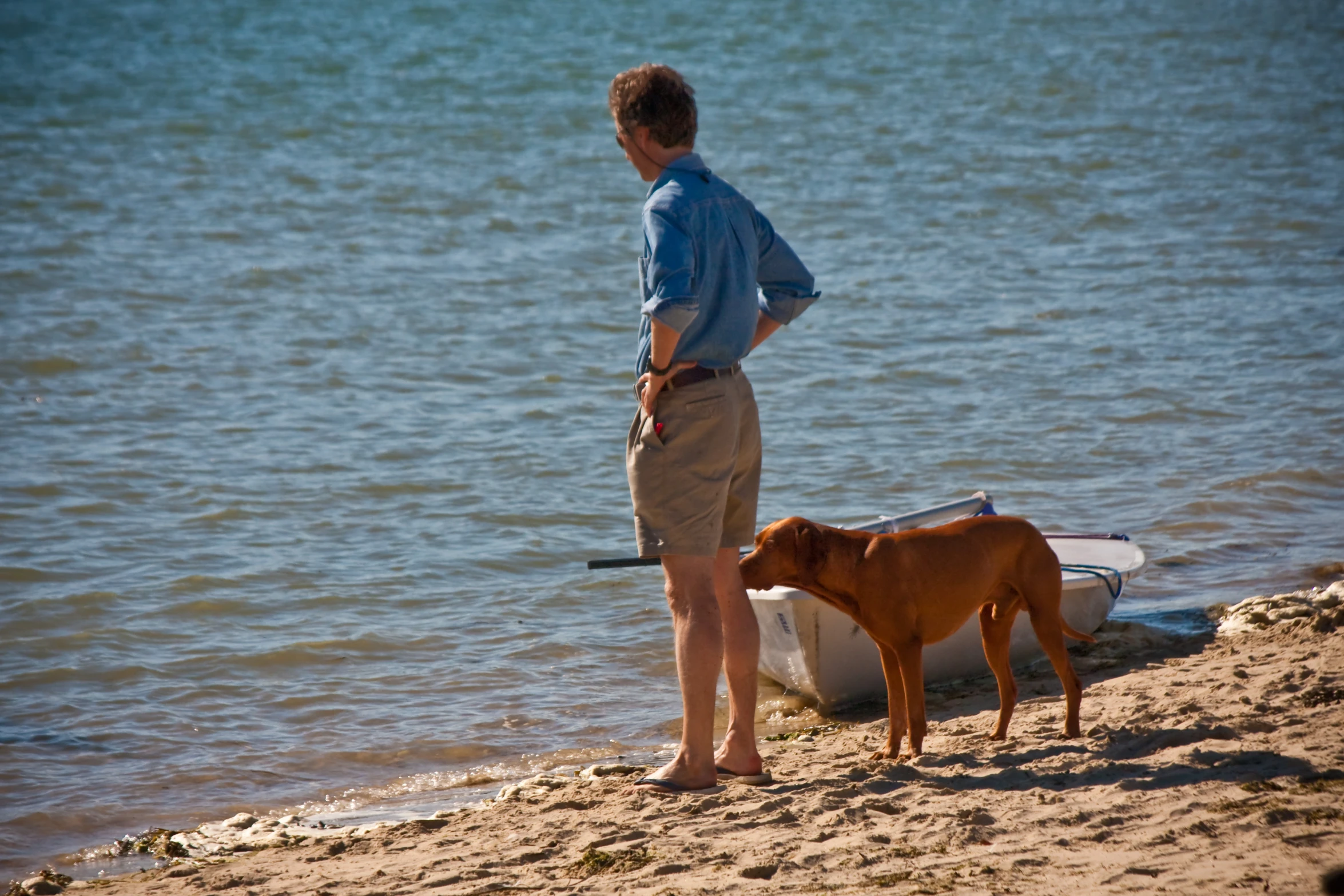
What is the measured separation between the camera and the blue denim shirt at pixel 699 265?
148 inches

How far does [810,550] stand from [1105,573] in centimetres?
215

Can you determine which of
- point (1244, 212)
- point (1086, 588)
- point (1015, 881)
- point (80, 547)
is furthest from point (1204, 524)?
point (1244, 212)

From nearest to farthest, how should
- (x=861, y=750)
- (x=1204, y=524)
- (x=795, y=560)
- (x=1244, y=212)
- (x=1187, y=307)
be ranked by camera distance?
1. (x=795, y=560)
2. (x=861, y=750)
3. (x=1204, y=524)
4. (x=1187, y=307)
5. (x=1244, y=212)

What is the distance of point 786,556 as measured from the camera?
429 centimetres

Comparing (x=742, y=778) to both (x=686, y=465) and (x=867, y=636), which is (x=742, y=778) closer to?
(x=686, y=465)

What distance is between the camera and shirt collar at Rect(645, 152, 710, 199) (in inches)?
156

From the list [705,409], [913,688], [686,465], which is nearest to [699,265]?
[705,409]

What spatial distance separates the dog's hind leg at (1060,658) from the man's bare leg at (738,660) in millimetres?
998

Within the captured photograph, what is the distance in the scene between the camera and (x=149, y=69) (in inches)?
1014

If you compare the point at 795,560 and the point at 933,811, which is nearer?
the point at 933,811

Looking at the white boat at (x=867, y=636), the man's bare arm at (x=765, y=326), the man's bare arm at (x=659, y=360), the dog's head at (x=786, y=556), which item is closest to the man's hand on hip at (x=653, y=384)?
the man's bare arm at (x=659, y=360)

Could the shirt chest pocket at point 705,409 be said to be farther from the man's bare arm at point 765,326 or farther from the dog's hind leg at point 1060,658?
the dog's hind leg at point 1060,658

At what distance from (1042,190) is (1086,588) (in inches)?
504

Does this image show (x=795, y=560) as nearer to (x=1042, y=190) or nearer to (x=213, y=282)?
(x=213, y=282)
